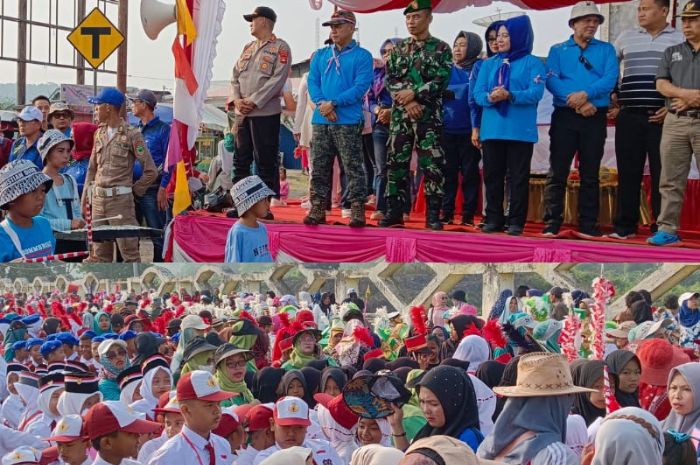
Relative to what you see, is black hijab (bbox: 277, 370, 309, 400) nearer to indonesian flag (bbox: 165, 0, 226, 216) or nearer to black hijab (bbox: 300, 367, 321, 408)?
black hijab (bbox: 300, 367, 321, 408)

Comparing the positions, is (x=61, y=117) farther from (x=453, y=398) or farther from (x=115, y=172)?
(x=453, y=398)

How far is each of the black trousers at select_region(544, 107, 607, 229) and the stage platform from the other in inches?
7.8

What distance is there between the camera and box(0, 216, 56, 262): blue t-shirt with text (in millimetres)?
7070

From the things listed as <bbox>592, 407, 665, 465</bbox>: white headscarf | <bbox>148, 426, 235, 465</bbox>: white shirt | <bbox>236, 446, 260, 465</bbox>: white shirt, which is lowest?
<bbox>236, 446, 260, 465</bbox>: white shirt

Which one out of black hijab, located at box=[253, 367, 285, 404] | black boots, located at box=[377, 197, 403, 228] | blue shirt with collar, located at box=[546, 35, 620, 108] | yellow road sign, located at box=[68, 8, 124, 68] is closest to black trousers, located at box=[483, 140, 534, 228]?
blue shirt with collar, located at box=[546, 35, 620, 108]

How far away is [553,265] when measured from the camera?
8453 millimetres

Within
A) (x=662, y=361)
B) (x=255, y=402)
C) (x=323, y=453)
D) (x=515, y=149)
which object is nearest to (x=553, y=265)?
(x=515, y=149)

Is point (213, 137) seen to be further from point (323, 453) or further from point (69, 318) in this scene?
point (323, 453)

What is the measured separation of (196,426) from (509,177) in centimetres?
419

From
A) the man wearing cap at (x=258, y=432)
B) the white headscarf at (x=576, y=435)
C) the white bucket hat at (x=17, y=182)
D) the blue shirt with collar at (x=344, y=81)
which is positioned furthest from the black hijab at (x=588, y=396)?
the blue shirt with collar at (x=344, y=81)

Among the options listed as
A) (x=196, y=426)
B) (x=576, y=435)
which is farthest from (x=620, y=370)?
(x=196, y=426)

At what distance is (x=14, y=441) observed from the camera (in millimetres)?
6262

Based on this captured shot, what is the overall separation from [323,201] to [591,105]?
→ 2.49 m

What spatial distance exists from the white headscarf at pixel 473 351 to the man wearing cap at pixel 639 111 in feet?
5.02
